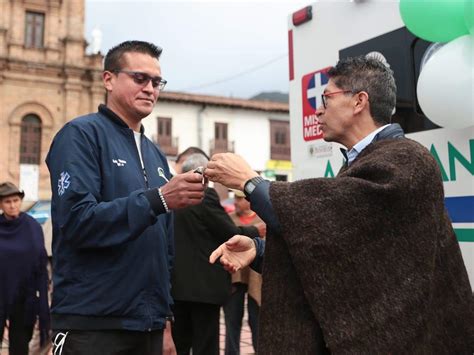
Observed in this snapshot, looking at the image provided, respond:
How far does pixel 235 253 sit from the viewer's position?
2.11 meters

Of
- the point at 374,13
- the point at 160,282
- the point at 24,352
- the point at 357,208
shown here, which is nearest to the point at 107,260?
the point at 160,282

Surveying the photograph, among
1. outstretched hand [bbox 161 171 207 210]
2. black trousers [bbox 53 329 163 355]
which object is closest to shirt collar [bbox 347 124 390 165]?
outstretched hand [bbox 161 171 207 210]

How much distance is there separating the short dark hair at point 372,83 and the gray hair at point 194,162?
6.74 ft

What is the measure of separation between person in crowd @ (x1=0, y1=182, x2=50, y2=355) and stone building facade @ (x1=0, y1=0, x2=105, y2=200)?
21.8m

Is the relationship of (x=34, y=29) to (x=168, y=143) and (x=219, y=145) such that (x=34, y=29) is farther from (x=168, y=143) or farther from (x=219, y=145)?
(x=219, y=145)

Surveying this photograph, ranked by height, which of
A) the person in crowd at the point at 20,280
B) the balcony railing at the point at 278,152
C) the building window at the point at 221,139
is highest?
the building window at the point at 221,139

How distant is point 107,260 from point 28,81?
1073 inches

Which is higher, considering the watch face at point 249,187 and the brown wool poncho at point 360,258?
the watch face at point 249,187

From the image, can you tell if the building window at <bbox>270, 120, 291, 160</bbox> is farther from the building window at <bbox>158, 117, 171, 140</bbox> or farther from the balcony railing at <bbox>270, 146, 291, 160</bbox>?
the building window at <bbox>158, 117, 171, 140</bbox>

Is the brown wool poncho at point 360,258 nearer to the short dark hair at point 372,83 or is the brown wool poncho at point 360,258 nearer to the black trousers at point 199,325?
the short dark hair at point 372,83

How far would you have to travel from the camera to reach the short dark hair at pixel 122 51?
238cm

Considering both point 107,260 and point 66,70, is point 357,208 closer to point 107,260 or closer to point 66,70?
point 107,260

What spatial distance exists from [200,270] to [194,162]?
2.63 feet

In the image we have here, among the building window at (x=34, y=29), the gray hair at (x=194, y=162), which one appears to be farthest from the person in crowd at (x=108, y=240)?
the building window at (x=34, y=29)
